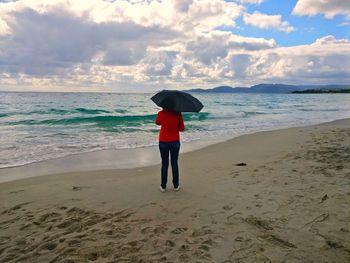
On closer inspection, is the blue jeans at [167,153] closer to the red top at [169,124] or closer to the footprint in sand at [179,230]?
the red top at [169,124]

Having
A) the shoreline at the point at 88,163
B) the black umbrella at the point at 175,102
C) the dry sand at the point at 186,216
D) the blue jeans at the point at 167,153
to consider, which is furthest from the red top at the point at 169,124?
the shoreline at the point at 88,163

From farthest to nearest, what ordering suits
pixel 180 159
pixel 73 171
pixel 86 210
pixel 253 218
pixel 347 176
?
pixel 180 159 < pixel 73 171 < pixel 347 176 < pixel 86 210 < pixel 253 218

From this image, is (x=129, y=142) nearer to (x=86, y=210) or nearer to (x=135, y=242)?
(x=86, y=210)

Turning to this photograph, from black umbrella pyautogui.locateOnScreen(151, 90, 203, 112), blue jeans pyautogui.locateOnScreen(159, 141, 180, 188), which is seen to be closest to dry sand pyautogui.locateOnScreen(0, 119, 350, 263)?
blue jeans pyautogui.locateOnScreen(159, 141, 180, 188)

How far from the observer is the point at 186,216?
480cm

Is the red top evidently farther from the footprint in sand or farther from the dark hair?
the footprint in sand

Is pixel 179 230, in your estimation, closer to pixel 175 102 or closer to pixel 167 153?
pixel 167 153

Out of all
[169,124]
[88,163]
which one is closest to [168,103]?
[169,124]

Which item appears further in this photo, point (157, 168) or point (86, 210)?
point (157, 168)

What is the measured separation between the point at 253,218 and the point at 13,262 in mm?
3305

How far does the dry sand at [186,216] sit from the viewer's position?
3.73m

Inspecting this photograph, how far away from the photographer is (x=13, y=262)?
3.58 meters

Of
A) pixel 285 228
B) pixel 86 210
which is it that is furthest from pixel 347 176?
pixel 86 210

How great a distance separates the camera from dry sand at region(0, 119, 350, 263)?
12.2ft
